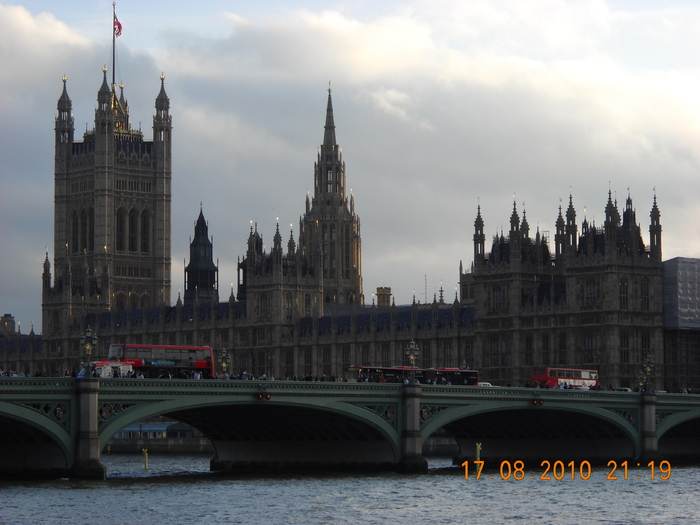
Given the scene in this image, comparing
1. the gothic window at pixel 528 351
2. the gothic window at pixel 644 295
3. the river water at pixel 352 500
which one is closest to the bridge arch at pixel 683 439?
the river water at pixel 352 500

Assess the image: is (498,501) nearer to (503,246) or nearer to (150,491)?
(150,491)

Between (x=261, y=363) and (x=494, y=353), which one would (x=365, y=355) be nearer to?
(x=261, y=363)

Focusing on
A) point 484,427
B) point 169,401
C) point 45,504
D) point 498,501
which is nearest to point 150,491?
point 169,401

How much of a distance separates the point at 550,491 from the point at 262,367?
88239 mm

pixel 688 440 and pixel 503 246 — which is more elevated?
pixel 503 246

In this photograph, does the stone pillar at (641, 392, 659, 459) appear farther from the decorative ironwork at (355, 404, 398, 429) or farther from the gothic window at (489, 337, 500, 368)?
the gothic window at (489, 337, 500, 368)

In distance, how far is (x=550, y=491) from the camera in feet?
299

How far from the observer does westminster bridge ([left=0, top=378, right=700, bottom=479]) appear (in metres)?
84.9

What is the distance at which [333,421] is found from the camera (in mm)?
98938

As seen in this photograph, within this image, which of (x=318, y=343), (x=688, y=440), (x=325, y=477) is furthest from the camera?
(x=318, y=343)

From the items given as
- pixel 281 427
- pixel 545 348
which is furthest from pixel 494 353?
pixel 281 427
